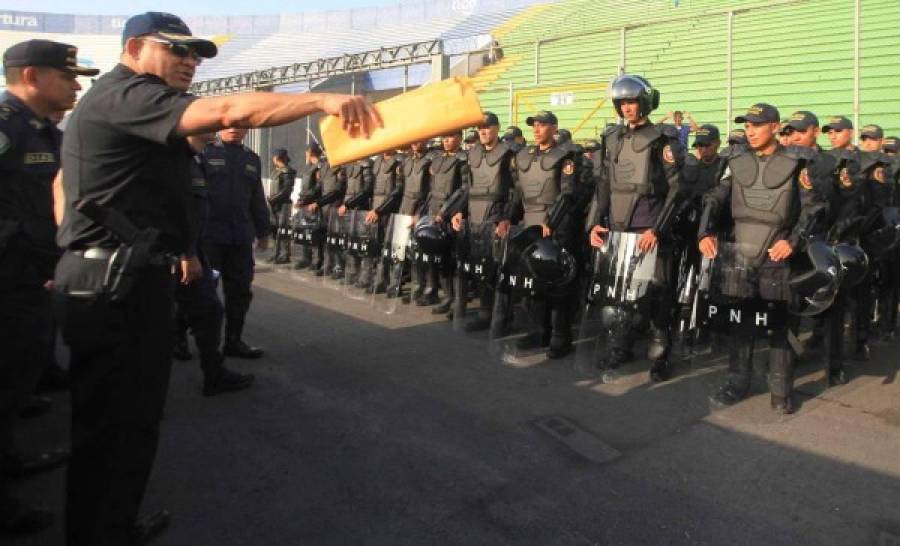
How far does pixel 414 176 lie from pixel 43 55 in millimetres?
4731

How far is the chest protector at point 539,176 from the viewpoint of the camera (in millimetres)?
5559

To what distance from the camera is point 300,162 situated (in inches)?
803

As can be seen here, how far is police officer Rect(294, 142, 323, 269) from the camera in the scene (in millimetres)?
9472

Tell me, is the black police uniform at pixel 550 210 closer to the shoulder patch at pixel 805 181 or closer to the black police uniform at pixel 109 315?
the shoulder patch at pixel 805 181

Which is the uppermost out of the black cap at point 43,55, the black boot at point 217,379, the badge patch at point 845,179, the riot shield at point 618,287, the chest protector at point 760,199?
the black cap at point 43,55

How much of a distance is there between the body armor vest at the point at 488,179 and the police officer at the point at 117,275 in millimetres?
4010

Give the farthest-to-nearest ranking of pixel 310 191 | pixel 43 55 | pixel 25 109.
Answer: pixel 310 191 → pixel 25 109 → pixel 43 55

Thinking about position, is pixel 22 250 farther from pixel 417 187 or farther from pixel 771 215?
pixel 417 187

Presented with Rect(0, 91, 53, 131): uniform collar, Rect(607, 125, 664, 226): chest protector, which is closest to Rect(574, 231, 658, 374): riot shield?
Rect(607, 125, 664, 226): chest protector

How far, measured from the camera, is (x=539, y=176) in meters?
5.64

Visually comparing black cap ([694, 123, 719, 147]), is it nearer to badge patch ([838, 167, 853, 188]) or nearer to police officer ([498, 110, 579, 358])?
badge patch ([838, 167, 853, 188])

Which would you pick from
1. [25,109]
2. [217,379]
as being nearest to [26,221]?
[25,109]

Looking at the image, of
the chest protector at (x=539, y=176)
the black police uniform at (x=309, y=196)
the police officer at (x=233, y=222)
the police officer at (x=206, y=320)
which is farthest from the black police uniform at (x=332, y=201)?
the police officer at (x=206, y=320)

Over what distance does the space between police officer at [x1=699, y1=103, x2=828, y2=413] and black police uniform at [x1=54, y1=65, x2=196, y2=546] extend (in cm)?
335
